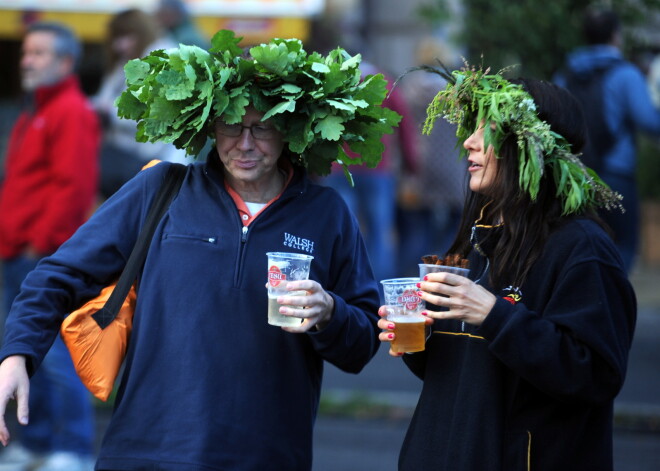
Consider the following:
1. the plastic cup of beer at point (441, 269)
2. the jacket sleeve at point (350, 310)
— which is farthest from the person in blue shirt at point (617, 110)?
the plastic cup of beer at point (441, 269)

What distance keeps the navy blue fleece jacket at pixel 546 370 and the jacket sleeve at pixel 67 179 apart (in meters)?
2.91

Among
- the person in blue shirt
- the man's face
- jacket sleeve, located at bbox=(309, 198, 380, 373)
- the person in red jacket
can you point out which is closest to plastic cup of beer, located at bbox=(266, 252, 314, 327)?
jacket sleeve, located at bbox=(309, 198, 380, 373)

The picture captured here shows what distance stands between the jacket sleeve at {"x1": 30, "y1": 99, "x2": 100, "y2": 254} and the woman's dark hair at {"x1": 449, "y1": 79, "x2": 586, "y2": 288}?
2880mm

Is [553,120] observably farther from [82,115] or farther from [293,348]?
[82,115]

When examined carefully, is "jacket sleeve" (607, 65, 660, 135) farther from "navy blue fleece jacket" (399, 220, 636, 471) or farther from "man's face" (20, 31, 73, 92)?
"navy blue fleece jacket" (399, 220, 636, 471)

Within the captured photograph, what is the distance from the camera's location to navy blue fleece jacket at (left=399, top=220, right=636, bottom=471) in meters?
2.94

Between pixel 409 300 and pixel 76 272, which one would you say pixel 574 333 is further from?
pixel 76 272

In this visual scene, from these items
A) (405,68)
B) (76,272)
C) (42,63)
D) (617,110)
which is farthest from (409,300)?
(405,68)

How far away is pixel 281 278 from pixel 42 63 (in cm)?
319

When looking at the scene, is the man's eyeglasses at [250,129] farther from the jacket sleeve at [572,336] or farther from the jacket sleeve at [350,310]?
the jacket sleeve at [572,336]

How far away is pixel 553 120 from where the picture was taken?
3193 millimetres

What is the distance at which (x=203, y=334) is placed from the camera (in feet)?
10.6

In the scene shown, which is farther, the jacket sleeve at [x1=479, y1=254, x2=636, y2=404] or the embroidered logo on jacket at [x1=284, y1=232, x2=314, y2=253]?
the embroidered logo on jacket at [x1=284, y1=232, x2=314, y2=253]

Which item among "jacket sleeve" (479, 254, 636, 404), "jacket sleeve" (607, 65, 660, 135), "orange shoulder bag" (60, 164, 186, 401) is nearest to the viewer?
"jacket sleeve" (479, 254, 636, 404)
